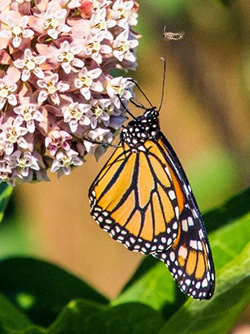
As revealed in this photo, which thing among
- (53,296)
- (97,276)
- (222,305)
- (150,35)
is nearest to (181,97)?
(150,35)

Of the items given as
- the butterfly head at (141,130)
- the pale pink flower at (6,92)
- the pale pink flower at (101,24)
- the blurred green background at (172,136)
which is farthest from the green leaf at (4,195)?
the blurred green background at (172,136)

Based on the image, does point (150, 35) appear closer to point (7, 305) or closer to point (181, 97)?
point (181, 97)

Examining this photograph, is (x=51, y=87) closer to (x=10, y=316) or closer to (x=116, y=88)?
(x=116, y=88)

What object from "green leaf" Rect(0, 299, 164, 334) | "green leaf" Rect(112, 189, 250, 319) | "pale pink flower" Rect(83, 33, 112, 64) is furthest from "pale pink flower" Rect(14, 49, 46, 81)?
"green leaf" Rect(112, 189, 250, 319)

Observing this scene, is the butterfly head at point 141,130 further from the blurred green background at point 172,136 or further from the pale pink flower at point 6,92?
the blurred green background at point 172,136

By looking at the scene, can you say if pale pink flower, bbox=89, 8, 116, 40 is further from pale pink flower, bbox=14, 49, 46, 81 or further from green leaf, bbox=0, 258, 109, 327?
green leaf, bbox=0, 258, 109, 327

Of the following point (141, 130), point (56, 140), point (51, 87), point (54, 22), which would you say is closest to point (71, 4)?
point (54, 22)
